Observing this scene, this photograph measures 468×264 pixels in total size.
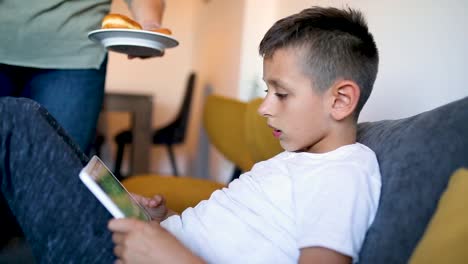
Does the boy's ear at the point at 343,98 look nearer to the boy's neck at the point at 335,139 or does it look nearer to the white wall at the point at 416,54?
the boy's neck at the point at 335,139

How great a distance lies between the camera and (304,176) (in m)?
0.72

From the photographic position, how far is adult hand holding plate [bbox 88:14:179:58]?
1054 millimetres

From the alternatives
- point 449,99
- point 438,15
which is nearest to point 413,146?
point 449,99

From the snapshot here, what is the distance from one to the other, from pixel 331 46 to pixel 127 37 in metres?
0.52

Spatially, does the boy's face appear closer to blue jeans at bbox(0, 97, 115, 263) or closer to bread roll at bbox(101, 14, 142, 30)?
blue jeans at bbox(0, 97, 115, 263)

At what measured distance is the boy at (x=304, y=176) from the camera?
0.64 metres

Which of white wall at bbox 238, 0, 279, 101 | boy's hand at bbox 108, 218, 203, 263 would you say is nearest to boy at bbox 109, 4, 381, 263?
boy's hand at bbox 108, 218, 203, 263

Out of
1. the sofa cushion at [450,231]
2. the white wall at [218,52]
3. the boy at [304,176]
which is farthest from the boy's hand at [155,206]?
the white wall at [218,52]

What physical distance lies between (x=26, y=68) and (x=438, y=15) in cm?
106

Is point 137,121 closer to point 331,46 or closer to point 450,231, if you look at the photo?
point 331,46

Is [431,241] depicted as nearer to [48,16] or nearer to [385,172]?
[385,172]

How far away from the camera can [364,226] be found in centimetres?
67

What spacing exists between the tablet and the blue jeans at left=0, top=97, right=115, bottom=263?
0.05 metres

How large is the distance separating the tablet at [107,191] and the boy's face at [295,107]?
0.99 ft
